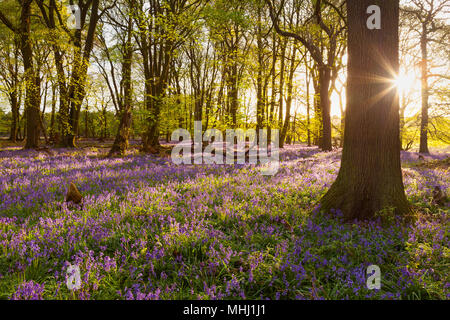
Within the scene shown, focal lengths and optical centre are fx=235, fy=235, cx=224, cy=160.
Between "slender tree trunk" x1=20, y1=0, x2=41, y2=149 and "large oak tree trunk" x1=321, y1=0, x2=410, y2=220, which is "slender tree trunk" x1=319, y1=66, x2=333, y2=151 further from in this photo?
"slender tree trunk" x1=20, y1=0, x2=41, y2=149

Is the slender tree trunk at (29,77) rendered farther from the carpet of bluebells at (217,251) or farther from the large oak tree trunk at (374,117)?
the large oak tree trunk at (374,117)

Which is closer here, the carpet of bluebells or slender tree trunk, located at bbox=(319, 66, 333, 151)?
the carpet of bluebells

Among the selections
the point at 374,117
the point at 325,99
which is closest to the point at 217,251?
the point at 374,117

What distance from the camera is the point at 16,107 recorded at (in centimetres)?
2700

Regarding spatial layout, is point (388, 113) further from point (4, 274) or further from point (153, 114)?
point (153, 114)

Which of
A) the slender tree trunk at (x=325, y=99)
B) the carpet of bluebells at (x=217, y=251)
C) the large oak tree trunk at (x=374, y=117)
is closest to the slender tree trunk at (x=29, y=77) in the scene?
the carpet of bluebells at (x=217, y=251)

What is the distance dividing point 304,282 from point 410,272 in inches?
45.2

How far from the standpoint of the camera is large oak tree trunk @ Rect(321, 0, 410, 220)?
400cm

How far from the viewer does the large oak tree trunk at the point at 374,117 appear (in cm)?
400

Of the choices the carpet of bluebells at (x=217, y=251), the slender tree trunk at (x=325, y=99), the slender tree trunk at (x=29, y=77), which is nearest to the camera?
the carpet of bluebells at (x=217, y=251)

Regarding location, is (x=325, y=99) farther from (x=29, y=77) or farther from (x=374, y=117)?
(x=29, y=77)

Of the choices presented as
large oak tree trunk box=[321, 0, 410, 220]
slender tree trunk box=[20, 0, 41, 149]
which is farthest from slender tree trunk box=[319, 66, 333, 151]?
slender tree trunk box=[20, 0, 41, 149]

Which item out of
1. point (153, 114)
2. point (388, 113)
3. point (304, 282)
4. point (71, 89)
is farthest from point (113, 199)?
point (71, 89)

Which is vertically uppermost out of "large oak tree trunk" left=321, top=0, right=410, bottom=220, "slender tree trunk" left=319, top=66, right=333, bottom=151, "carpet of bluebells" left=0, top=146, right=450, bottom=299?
A: "slender tree trunk" left=319, top=66, right=333, bottom=151
